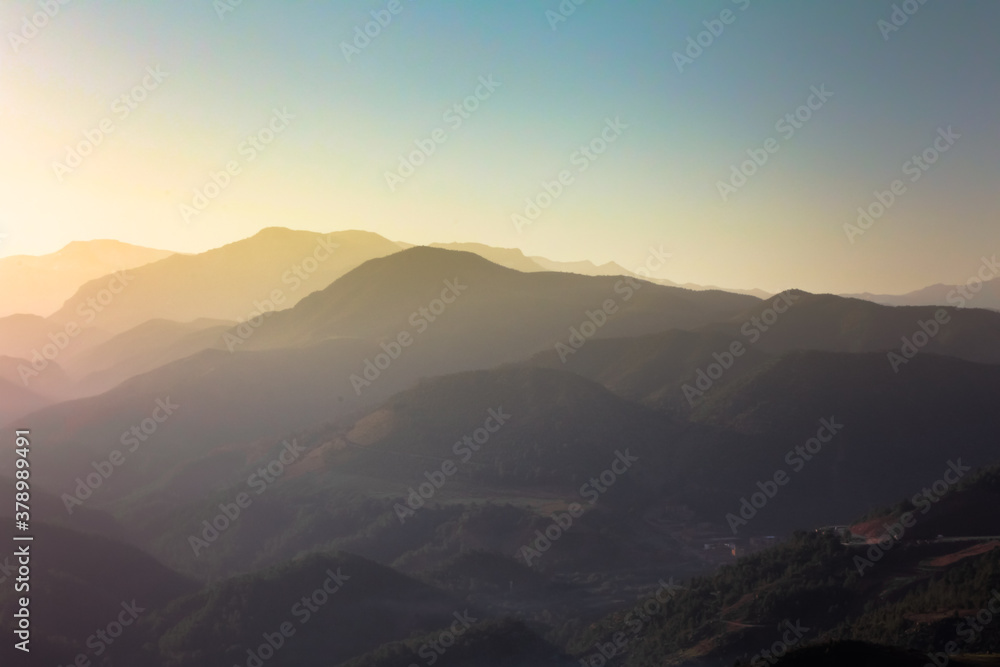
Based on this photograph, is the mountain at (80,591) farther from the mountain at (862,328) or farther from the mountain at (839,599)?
the mountain at (862,328)

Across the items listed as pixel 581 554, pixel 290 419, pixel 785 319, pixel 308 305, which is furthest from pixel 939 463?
pixel 308 305

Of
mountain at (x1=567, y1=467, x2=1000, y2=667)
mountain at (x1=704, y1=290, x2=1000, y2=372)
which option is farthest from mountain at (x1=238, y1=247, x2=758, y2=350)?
mountain at (x1=567, y1=467, x2=1000, y2=667)

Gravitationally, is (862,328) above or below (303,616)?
above

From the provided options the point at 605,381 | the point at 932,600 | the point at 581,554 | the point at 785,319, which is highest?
the point at 785,319

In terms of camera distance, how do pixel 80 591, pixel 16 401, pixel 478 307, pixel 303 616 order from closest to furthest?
pixel 303 616 < pixel 80 591 < pixel 16 401 < pixel 478 307

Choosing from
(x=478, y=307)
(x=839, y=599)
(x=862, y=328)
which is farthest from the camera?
(x=478, y=307)

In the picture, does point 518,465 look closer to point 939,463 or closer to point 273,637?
point 939,463

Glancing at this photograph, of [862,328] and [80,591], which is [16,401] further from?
[862,328]

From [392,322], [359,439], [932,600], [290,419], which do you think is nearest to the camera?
[932,600]

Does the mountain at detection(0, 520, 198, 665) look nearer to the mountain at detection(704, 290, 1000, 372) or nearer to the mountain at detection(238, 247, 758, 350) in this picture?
the mountain at detection(704, 290, 1000, 372)

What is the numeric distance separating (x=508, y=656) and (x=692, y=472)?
52825 mm

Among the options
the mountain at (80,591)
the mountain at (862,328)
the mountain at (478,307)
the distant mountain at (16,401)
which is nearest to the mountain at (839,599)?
the mountain at (80,591)

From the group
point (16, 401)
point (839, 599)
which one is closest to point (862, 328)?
point (839, 599)

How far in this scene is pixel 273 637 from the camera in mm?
46906
